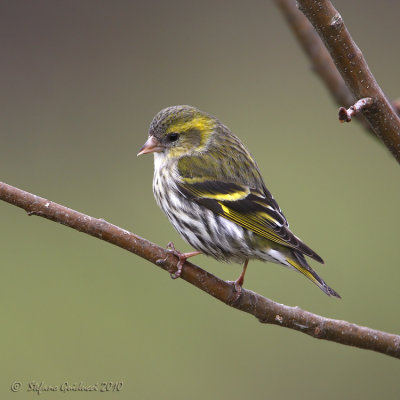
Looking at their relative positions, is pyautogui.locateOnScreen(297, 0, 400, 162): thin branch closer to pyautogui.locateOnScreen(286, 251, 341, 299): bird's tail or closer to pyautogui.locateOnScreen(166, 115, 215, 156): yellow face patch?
pyautogui.locateOnScreen(286, 251, 341, 299): bird's tail

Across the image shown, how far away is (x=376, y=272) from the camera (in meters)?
6.49

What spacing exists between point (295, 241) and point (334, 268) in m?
2.86

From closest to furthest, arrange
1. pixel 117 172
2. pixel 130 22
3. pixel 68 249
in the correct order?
pixel 68 249, pixel 117 172, pixel 130 22

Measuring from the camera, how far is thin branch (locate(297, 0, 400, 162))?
2645 millimetres

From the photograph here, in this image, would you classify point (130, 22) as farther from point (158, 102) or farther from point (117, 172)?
point (117, 172)

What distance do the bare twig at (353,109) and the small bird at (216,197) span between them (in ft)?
3.56

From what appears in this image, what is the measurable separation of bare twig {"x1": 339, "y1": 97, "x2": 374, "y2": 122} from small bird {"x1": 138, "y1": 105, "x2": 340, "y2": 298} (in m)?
1.08

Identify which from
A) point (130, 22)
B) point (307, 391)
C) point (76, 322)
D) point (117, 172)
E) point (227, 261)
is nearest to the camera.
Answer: point (227, 261)

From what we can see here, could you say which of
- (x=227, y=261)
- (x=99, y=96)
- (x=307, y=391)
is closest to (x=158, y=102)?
(x=99, y=96)

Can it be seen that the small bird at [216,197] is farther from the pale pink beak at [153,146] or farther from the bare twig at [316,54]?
the bare twig at [316,54]

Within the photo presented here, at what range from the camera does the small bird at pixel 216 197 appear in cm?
386
